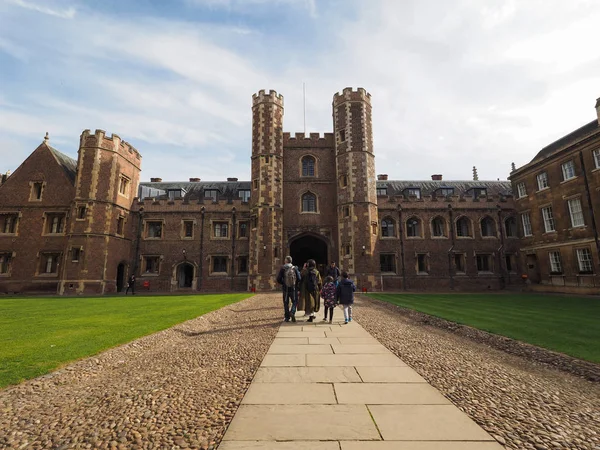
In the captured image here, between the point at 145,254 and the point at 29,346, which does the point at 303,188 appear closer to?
the point at 145,254

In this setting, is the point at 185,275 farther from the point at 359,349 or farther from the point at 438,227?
the point at 359,349

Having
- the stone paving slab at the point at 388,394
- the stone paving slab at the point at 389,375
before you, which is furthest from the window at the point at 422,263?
the stone paving slab at the point at 388,394

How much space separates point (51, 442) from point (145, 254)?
25257 millimetres

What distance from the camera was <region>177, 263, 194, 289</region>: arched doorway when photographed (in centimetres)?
2561

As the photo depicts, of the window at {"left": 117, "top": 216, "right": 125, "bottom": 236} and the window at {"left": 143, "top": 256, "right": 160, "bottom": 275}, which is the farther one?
the window at {"left": 143, "top": 256, "right": 160, "bottom": 275}

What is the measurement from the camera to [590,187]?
18469 millimetres

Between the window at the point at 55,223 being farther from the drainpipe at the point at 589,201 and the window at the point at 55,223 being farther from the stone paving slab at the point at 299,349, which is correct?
the drainpipe at the point at 589,201

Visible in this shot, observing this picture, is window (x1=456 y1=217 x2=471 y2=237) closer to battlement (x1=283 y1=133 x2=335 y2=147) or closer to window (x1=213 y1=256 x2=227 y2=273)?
battlement (x1=283 y1=133 x2=335 y2=147)

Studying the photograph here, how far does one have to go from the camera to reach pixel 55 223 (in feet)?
78.5

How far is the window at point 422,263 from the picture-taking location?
2570 cm

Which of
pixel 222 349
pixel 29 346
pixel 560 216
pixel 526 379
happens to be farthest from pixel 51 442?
pixel 560 216

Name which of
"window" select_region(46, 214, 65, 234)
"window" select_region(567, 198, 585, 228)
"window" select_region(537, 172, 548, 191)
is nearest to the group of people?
"window" select_region(567, 198, 585, 228)

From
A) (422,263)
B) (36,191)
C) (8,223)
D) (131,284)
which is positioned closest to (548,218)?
(422,263)

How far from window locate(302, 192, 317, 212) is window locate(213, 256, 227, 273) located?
8106 mm
